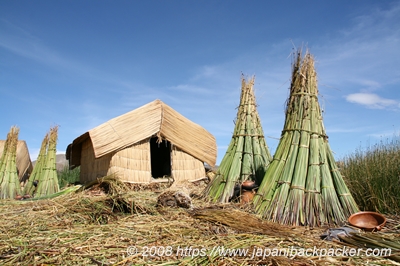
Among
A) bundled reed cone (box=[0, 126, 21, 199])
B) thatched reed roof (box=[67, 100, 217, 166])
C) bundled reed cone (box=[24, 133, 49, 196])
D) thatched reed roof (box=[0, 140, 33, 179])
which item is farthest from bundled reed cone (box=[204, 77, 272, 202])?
thatched reed roof (box=[0, 140, 33, 179])

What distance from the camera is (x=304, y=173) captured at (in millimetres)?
4566

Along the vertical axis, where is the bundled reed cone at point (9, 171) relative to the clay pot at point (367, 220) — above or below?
above

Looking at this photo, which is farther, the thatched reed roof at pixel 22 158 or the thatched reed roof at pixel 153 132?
the thatched reed roof at pixel 22 158

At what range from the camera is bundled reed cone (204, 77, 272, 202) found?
568 centimetres

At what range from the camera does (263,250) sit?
2852 mm

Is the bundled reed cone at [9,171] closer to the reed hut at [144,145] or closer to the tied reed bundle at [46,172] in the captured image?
the tied reed bundle at [46,172]

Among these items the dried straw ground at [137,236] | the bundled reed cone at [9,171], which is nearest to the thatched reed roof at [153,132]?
the bundled reed cone at [9,171]

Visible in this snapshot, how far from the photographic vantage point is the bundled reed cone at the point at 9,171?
8625mm

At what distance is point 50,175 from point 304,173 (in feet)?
21.5

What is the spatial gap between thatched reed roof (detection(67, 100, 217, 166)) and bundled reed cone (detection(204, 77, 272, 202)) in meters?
2.90

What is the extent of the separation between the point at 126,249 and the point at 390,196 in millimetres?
3878

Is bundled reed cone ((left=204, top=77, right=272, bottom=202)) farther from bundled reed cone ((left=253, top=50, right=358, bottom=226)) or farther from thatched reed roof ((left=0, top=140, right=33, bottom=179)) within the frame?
thatched reed roof ((left=0, top=140, right=33, bottom=179))

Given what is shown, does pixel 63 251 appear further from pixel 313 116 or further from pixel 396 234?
pixel 313 116

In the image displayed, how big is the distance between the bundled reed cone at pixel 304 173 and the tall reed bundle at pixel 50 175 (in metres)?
5.83
